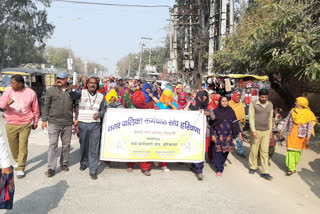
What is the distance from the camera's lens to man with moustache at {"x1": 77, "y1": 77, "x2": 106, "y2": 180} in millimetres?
5000

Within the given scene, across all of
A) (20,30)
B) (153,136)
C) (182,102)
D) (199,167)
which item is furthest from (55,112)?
(20,30)

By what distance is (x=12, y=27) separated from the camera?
41.0 meters

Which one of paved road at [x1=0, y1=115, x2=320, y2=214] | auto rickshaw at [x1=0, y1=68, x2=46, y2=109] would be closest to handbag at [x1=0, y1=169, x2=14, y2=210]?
paved road at [x1=0, y1=115, x2=320, y2=214]

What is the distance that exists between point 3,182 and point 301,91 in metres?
11.8

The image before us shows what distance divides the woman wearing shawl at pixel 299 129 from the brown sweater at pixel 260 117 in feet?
1.78

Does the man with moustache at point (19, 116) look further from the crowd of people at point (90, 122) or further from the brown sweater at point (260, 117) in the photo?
the brown sweater at point (260, 117)

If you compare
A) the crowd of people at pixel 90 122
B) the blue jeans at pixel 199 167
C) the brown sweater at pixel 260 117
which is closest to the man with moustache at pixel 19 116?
the crowd of people at pixel 90 122

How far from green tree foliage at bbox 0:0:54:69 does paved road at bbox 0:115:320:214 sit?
39600mm

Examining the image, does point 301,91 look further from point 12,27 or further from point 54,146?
point 12,27

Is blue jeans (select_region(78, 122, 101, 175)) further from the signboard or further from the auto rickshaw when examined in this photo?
the auto rickshaw

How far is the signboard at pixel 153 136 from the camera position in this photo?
539cm

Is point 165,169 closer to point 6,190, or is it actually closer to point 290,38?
point 6,190

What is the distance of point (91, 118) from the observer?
16.5 feet

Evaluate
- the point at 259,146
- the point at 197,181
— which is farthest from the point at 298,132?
the point at 197,181
